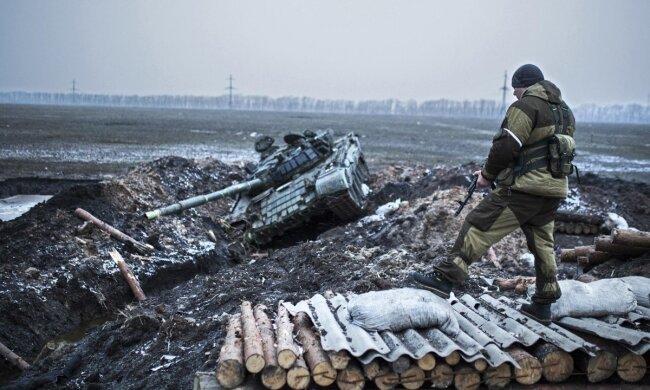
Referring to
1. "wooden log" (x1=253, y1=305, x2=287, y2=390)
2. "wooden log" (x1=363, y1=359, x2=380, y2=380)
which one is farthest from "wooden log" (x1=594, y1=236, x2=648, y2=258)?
"wooden log" (x1=253, y1=305, x2=287, y2=390)

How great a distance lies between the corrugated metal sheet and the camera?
17.5 ft

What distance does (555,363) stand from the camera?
18.2 ft

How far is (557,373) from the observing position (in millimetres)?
5582

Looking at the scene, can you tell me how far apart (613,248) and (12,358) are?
8.83 meters

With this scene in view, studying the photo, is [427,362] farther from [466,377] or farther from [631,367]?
[631,367]

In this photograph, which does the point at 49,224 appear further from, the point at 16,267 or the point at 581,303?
the point at 581,303

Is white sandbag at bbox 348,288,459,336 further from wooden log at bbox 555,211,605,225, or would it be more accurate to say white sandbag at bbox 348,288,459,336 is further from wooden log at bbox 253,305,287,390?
wooden log at bbox 555,211,605,225

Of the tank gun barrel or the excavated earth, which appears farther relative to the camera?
the tank gun barrel

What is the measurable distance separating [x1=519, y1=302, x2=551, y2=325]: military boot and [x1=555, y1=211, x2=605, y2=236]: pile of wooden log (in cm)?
990

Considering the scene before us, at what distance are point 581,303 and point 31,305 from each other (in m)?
8.53

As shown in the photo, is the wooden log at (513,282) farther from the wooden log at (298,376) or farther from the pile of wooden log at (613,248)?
the wooden log at (298,376)

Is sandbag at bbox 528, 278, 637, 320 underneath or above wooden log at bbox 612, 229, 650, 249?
underneath

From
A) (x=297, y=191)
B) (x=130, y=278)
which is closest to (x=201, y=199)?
(x=297, y=191)

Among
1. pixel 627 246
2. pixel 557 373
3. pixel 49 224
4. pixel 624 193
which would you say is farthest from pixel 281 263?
pixel 624 193
